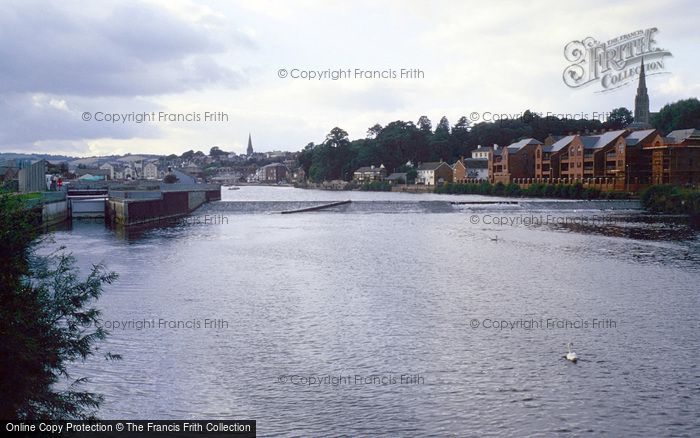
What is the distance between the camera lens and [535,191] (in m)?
108

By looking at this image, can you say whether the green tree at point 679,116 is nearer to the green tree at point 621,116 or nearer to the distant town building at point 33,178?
the green tree at point 621,116

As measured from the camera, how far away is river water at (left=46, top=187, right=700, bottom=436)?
13.9 metres

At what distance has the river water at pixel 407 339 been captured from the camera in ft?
45.7

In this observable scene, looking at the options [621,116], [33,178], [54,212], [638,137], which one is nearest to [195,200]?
[33,178]

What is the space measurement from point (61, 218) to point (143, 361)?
178 feet

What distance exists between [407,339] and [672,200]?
6942 centimetres

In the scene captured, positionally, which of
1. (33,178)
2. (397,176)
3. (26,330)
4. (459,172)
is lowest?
(26,330)

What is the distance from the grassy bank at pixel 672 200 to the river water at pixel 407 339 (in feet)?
110

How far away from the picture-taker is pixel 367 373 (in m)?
16.3

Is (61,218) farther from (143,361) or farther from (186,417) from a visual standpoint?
(186,417)

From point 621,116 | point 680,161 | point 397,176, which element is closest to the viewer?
point 680,161

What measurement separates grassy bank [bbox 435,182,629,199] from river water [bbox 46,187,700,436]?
183 ft

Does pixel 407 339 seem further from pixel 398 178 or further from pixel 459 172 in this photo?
pixel 398 178

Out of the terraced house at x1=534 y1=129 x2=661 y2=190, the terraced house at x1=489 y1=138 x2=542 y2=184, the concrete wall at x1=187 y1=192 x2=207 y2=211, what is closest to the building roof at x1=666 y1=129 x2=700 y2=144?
the terraced house at x1=534 y1=129 x2=661 y2=190
